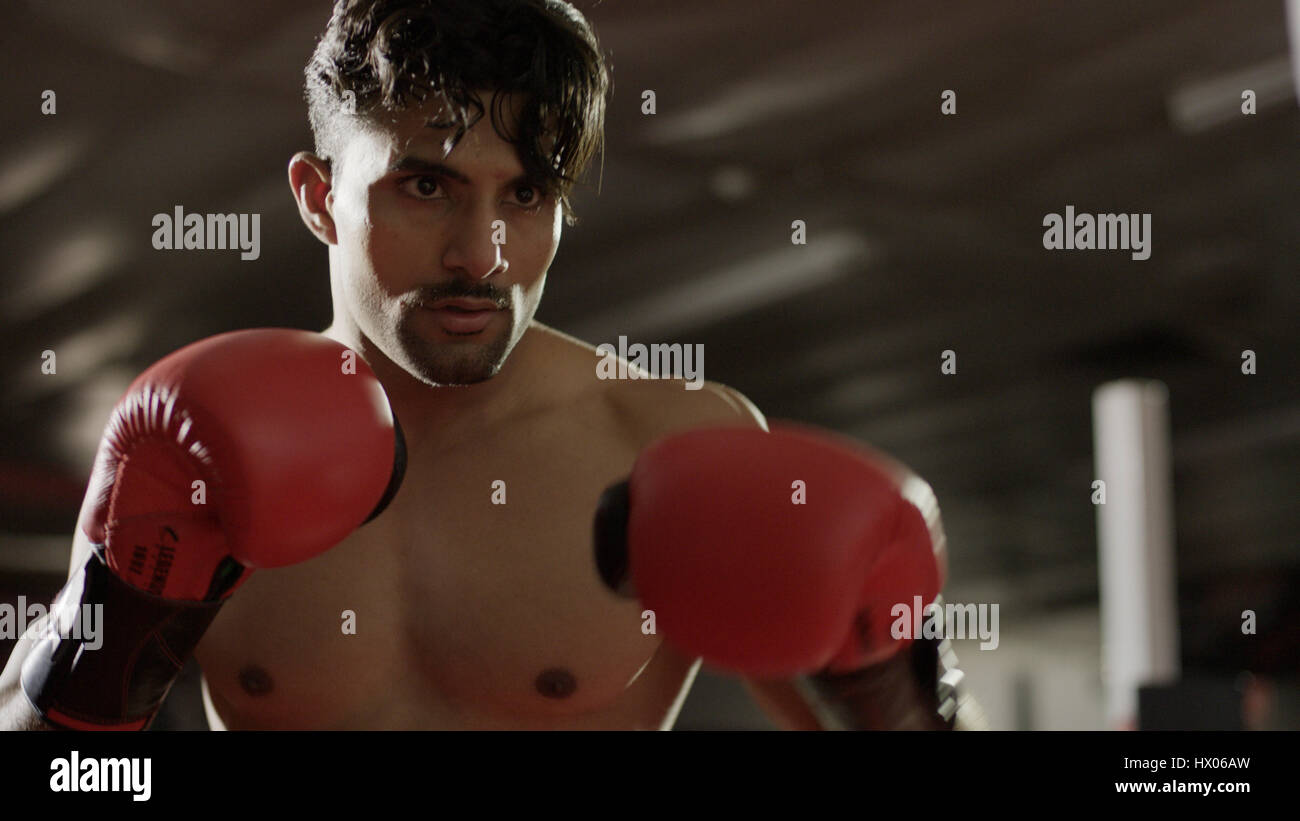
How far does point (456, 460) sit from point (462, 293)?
8.3 inches

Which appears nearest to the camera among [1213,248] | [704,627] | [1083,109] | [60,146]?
[704,627]

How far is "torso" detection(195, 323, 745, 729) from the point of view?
45.6 inches

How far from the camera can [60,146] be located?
211 centimetres

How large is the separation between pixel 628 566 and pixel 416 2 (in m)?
0.64

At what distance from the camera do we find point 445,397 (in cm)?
127

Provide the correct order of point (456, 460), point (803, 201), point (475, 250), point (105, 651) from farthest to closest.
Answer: point (803, 201), point (456, 460), point (475, 250), point (105, 651)

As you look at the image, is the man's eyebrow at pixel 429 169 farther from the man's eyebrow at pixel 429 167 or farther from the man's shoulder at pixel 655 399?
the man's shoulder at pixel 655 399

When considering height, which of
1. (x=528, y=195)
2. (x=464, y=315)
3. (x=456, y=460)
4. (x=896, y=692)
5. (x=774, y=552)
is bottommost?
(x=896, y=692)

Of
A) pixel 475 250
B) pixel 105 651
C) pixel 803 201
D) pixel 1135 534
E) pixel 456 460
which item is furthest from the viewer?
pixel 803 201

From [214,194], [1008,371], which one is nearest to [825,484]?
[214,194]

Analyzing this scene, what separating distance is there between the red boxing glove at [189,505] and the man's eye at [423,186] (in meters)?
0.26

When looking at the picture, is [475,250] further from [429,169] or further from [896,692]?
[896,692]

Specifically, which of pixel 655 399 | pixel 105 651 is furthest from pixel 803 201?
pixel 105 651
